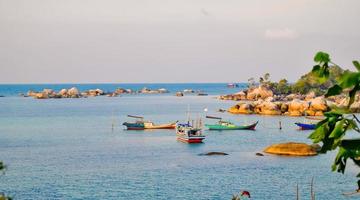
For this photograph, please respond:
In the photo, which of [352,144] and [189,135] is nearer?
[352,144]

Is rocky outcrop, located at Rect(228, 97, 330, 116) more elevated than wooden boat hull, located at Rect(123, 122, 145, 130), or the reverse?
rocky outcrop, located at Rect(228, 97, 330, 116)

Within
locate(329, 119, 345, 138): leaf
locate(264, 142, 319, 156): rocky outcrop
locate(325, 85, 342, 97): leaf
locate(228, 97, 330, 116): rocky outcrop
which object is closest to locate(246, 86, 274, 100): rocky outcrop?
locate(228, 97, 330, 116): rocky outcrop

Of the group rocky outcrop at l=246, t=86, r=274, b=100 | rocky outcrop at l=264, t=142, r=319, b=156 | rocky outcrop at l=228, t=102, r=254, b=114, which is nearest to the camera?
rocky outcrop at l=264, t=142, r=319, b=156

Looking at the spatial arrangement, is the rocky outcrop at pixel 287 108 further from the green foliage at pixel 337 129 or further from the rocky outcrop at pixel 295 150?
the green foliage at pixel 337 129

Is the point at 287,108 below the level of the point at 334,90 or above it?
below

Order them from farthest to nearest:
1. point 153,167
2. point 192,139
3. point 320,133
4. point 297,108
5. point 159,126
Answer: point 297,108
point 159,126
point 192,139
point 153,167
point 320,133

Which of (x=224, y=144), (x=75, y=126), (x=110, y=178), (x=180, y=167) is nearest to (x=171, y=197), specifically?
(x=110, y=178)

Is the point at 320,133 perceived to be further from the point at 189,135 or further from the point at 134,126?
the point at 134,126

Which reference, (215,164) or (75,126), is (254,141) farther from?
(75,126)

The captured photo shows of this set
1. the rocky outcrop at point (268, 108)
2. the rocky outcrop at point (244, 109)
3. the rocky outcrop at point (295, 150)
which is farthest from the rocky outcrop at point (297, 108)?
the rocky outcrop at point (295, 150)

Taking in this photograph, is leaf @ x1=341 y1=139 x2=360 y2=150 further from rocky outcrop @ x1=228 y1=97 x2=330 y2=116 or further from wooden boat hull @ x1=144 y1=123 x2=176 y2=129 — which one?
rocky outcrop @ x1=228 y1=97 x2=330 y2=116

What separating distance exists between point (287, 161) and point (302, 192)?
48.1 ft

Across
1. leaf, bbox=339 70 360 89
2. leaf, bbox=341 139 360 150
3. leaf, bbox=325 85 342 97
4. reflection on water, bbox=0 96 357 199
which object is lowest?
reflection on water, bbox=0 96 357 199

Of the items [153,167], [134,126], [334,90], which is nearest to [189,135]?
[134,126]
